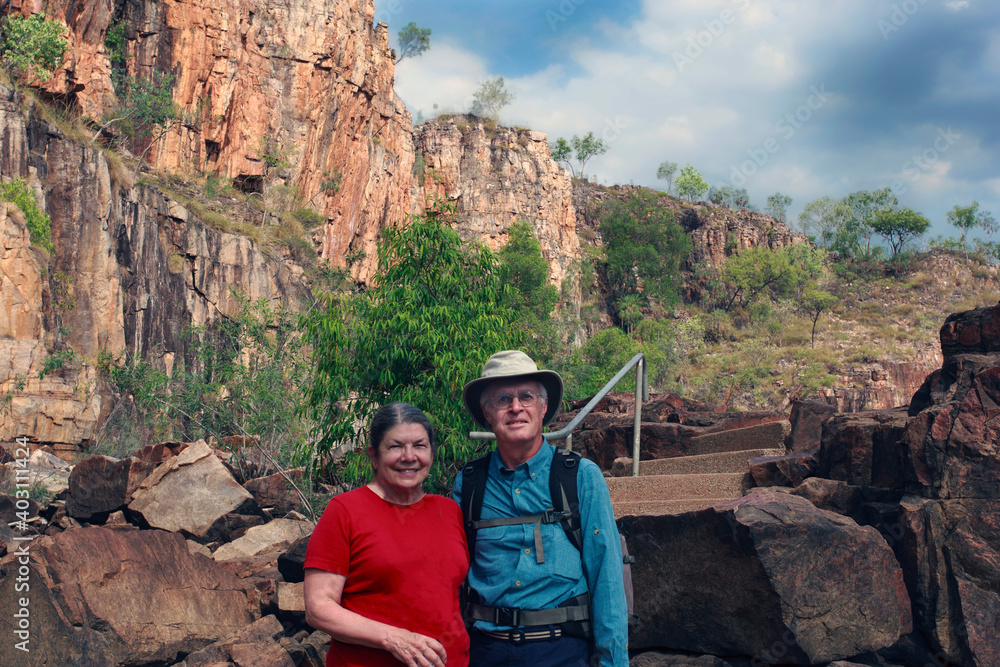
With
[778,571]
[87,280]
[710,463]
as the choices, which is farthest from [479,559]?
[87,280]

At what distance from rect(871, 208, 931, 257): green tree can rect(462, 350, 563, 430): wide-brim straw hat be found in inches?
2567

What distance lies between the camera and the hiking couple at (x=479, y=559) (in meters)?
2.08

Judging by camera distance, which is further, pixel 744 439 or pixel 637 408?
pixel 744 439

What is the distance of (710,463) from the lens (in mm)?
6891

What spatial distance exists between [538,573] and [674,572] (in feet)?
8.05

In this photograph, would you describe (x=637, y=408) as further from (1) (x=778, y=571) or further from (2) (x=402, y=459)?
(2) (x=402, y=459)

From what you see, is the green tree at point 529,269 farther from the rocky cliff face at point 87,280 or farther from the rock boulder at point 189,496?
the rock boulder at point 189,496

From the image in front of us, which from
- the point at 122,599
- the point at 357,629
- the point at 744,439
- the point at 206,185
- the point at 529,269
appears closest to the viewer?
the point at 357,629

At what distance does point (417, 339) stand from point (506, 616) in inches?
194

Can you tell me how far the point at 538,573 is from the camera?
87.7 inches

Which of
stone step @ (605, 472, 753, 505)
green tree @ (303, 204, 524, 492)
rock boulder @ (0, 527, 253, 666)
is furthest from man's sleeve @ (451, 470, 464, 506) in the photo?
green tree @ (303, 204, 524, 492)

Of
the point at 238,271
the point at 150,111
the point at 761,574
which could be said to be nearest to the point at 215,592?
the point at 761,574

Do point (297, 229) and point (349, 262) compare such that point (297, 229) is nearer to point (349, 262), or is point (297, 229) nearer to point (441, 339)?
point (349, 262)

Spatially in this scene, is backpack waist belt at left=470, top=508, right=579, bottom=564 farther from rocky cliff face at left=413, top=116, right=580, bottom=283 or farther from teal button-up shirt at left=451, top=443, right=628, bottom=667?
rocky cliff face at left=413, top=116, right=580, bottom=283
